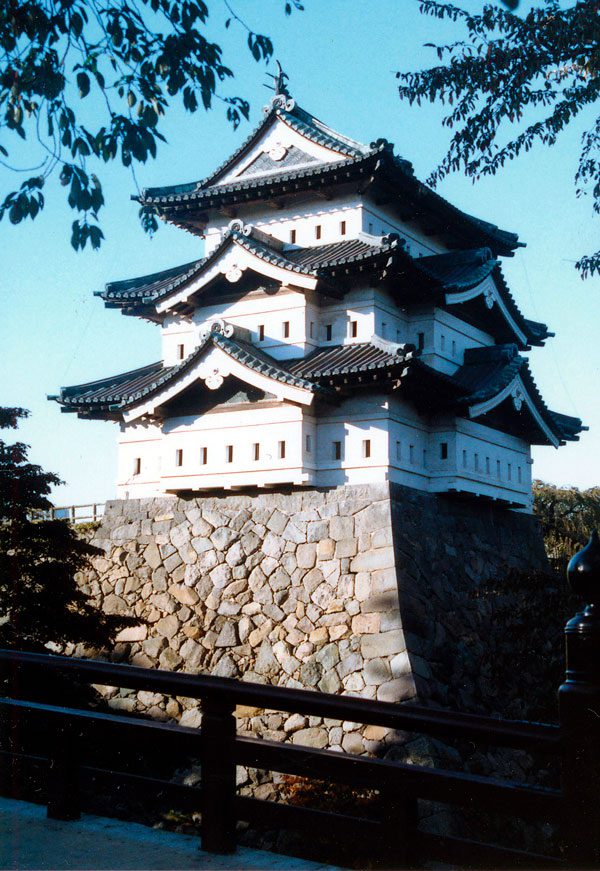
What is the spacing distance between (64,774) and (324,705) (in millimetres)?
1648

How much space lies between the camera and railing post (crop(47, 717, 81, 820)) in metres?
4.48

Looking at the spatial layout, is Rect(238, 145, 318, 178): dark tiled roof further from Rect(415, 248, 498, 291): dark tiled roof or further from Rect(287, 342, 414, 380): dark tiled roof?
Rect(287, 342, 414, 380): dark tiled roof

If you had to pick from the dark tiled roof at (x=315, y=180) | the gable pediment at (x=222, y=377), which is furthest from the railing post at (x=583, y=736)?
the dark tiled roof at (x=315, y=180)

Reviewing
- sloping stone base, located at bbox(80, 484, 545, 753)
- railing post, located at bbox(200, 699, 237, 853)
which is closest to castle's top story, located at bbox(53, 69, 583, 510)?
sloping stone base, located at bbox(80, 484, 545, 753)

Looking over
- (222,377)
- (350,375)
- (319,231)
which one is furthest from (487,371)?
(222,377)

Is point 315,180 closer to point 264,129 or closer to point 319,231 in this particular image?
point 319,231

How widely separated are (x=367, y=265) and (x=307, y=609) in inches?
224

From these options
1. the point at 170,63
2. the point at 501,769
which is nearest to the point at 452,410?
the point at 501,769

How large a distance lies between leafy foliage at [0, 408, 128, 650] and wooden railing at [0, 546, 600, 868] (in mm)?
7810

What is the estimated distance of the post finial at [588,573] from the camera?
331cm

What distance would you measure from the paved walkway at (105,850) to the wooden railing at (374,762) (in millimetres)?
116

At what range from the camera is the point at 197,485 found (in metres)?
15.0

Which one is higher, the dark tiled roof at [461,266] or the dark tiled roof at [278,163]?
the dark tiled roof at [278,163]

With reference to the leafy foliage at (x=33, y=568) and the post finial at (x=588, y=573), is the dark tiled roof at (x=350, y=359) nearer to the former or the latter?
the leafy foliage at (x=33, y=568)
